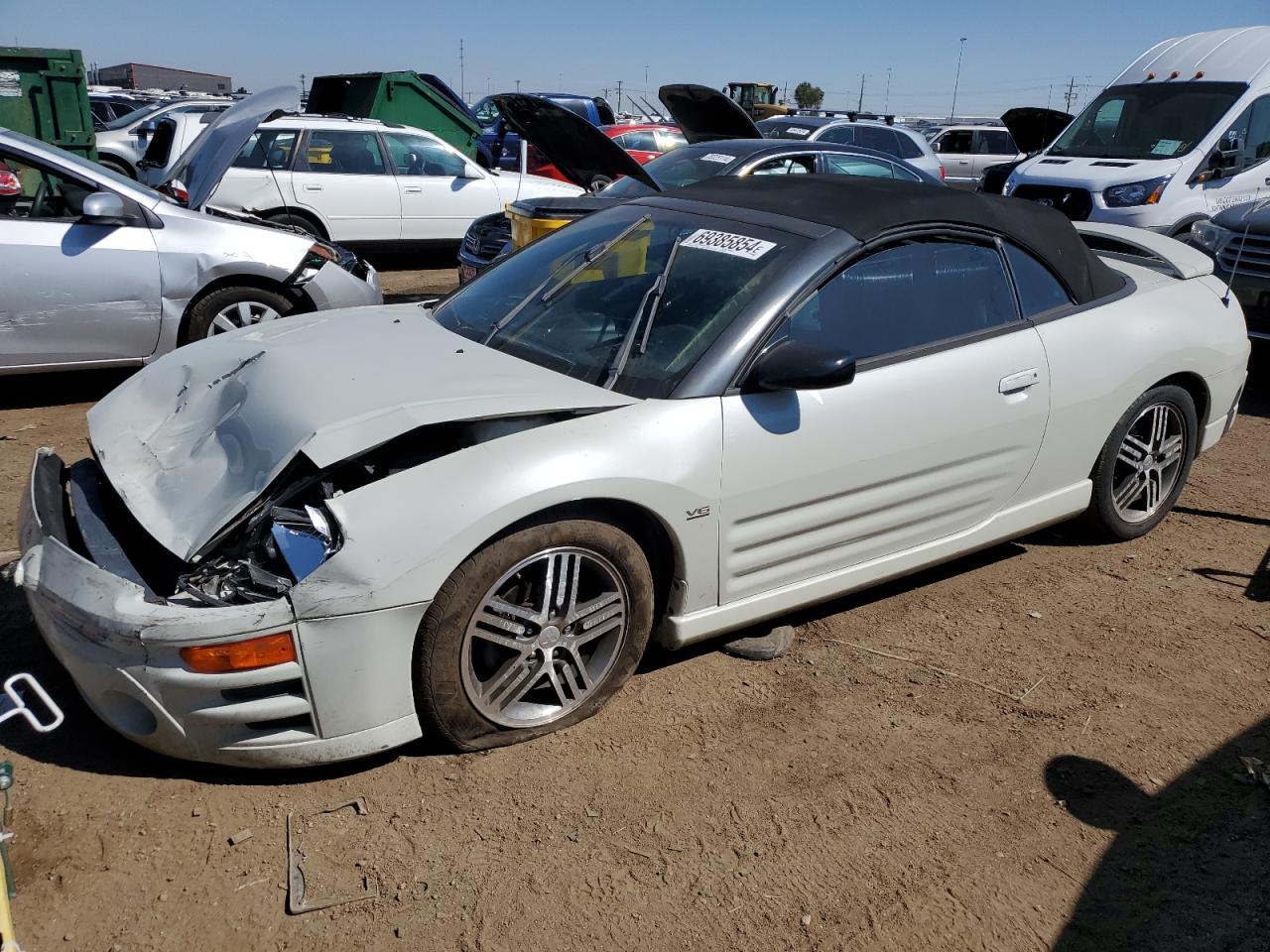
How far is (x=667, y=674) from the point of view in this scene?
346 centimetres

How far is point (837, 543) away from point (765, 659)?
1.58ft

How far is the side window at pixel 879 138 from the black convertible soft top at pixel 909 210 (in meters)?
10.2

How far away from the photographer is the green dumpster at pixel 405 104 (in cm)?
1392

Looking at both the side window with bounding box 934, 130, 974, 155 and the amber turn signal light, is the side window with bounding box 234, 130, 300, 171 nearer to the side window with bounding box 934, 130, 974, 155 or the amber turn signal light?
the amber turn signal light

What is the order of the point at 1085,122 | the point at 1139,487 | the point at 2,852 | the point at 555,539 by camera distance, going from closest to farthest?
the point at 2,852 → the point at 555,539 → the point at 1139,487 → the point at 1085,122

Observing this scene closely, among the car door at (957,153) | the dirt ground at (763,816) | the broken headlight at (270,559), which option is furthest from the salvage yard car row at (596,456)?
the car door at (957,153)

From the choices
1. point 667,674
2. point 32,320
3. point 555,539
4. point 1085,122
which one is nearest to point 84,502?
point 555,539

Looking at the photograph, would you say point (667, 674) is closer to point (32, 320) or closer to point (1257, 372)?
point (32, 320)

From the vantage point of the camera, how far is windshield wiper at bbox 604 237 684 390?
10.7 ft

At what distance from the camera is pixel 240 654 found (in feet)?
8.29

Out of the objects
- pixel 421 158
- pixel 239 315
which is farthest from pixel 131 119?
pixel 239 315

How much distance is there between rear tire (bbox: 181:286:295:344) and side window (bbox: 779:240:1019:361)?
151 inches

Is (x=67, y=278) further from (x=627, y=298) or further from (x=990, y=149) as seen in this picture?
(x=990, y=149)

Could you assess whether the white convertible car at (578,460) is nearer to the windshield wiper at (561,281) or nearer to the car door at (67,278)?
the windshield wiper at (561,281)
